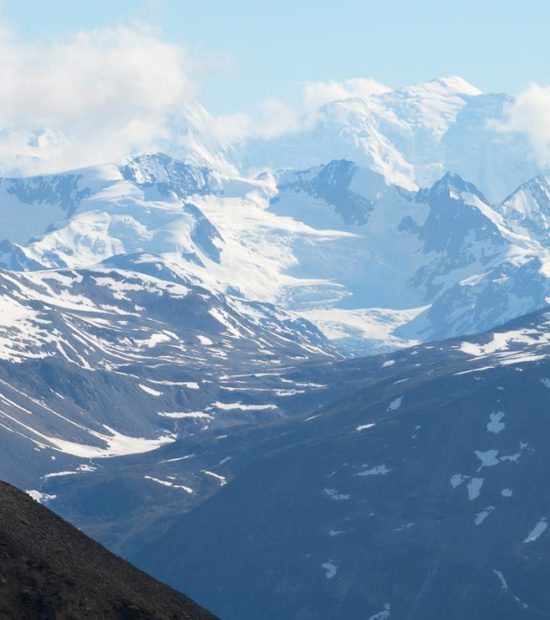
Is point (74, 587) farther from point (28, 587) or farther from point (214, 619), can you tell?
point (214, 619)

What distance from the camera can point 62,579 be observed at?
116438 millimetres

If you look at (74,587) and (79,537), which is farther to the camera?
(79,537)

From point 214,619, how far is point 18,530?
15579 mm

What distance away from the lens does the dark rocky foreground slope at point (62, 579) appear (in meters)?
113

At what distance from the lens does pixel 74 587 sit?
115750mm

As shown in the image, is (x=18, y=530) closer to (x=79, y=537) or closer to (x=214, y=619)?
(x=79, y=537)

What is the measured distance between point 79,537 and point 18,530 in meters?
5.57

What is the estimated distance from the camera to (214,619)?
126812 mm

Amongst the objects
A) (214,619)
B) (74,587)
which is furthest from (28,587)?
(214,619)

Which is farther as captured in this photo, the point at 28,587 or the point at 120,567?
the point at 120,567

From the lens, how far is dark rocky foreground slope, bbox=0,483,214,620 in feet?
372

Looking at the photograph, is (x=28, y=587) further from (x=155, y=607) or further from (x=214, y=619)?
(x=214, y=619)

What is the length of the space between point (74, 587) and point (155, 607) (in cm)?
609

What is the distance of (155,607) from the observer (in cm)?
11906
